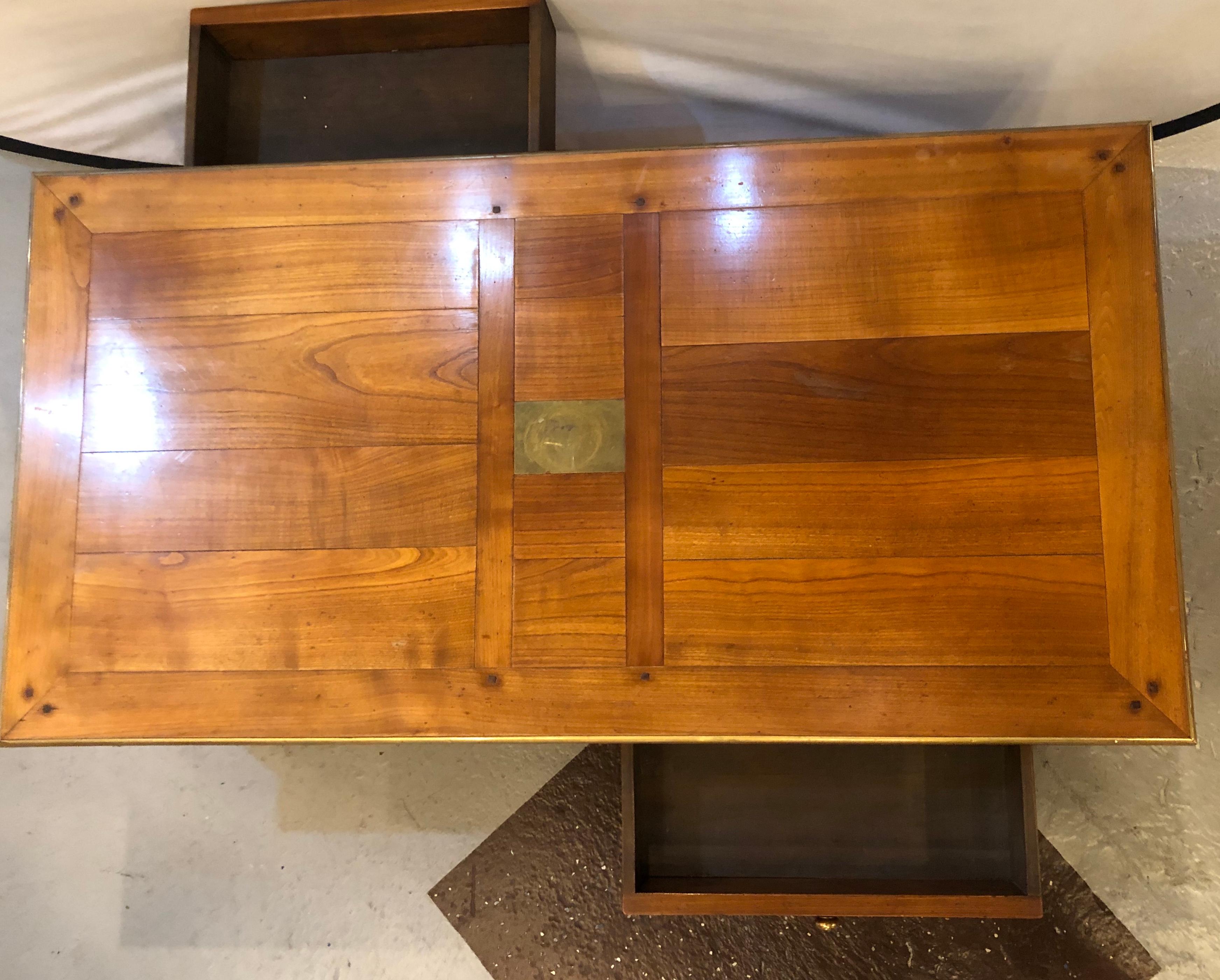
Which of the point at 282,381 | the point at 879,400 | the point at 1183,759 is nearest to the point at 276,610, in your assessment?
the point at 282,381

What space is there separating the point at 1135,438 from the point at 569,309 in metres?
0.71

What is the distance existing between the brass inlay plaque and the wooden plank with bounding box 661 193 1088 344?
0.14 metres

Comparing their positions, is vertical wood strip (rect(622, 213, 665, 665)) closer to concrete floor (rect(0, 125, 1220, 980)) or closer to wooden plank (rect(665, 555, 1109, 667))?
wooden plank (rect(665, 555, 1109, 667))

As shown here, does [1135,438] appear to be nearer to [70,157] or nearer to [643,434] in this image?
[643,434]

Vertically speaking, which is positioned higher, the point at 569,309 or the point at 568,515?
the point at 569,309

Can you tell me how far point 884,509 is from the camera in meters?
0.94

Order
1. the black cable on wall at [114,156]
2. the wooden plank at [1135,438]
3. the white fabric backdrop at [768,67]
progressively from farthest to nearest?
the black cable on wall at [114,156] < the white fabric backdrop at [768,67] < the wooden plank at [1135,438]

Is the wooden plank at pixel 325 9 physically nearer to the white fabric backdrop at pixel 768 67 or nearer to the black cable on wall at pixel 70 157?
the white fabric backdrop at pixel 768 67

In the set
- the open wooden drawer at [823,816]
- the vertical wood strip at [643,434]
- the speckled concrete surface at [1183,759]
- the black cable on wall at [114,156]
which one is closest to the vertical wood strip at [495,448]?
the vertical wood strip at [643,434]

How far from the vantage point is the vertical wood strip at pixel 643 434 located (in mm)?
943

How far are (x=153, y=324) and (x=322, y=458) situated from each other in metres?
0.30

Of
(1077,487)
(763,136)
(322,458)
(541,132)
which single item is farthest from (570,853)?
(763,136)

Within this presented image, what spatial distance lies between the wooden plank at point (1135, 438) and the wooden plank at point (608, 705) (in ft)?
0.19

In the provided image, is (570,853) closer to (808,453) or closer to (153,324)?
(808,453)
